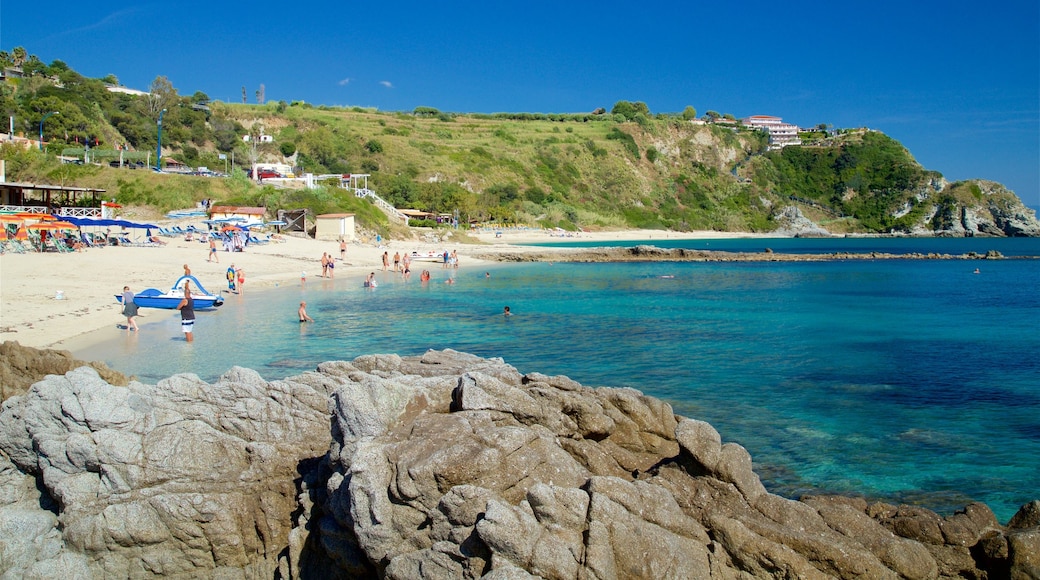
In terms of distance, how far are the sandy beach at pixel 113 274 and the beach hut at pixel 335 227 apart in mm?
984

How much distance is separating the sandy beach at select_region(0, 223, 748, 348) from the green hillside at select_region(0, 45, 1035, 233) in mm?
12207

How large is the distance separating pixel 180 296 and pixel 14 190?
28.1m

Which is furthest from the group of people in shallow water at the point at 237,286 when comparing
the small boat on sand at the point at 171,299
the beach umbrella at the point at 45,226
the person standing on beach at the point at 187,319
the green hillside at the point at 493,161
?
the green hillside at the point at 493,161

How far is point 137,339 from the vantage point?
700 inches

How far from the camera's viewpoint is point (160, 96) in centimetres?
8156

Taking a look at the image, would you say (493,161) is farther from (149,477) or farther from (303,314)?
(149,477)

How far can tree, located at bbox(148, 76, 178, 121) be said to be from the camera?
3095 inches

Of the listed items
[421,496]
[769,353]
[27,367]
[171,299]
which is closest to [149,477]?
[421,496]

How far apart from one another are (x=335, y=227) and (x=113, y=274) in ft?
76.1

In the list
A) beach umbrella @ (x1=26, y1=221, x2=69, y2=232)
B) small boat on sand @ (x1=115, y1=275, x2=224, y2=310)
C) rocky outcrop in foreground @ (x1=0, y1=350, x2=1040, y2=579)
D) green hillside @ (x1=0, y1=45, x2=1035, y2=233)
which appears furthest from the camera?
green hillside @ (x1=0, y1=45, x2=1035, y2=233)

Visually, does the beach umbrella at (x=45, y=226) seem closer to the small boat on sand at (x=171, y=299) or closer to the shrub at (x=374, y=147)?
the small boat on sand at (x=171, y=299)

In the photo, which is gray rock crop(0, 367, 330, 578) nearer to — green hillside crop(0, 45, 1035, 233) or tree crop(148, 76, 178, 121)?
green hillside crop(0, 45, 1035, 233)

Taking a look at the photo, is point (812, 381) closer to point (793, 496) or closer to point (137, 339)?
point (793, 496)

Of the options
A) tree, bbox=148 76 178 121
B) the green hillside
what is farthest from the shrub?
tree, bbox=148 76 178 121
